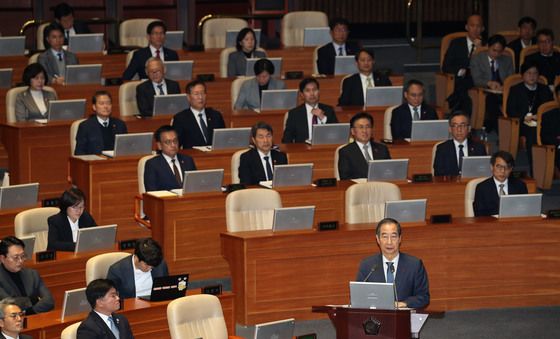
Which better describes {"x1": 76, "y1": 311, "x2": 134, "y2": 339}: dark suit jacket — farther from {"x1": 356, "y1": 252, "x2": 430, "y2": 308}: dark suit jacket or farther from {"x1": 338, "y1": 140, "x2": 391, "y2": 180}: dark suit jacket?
{"x1": 338, "y1": 140, "x2": 391, "y2": 180}: dark suit jacket

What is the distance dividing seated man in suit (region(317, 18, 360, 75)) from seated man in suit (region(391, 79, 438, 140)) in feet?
5.53

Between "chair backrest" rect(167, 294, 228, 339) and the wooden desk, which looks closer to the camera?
"chair backrest" rect(167, 294, 228, 339)

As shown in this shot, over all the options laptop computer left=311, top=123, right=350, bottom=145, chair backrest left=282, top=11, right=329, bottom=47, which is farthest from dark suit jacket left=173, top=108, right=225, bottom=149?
chair backrest left=282, top=11, right=329, bottom=47

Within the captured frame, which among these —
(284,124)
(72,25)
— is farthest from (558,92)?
(72,25)

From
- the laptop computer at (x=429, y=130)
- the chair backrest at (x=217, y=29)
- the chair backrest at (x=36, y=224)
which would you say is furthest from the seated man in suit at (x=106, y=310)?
the chair backrest at (x=217, y=29)

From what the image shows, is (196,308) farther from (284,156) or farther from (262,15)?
(262,15)

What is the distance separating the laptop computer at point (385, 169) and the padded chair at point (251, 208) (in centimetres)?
100

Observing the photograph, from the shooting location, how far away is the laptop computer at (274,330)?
7.10m

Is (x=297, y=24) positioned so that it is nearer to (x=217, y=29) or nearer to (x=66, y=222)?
(x=217, y=29)

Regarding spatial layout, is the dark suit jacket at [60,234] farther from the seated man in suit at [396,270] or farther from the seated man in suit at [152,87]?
the seated man in suit at [152,87]

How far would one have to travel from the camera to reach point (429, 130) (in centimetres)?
1163

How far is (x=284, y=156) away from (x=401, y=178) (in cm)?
99

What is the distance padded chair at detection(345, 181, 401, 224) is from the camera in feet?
32.0

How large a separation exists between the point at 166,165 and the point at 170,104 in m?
1.68
